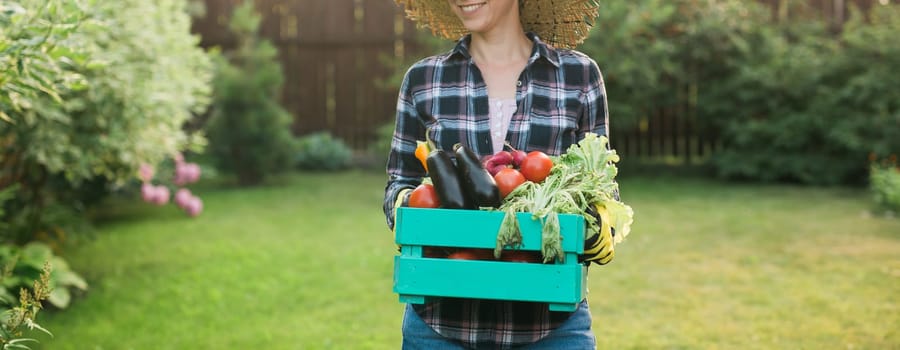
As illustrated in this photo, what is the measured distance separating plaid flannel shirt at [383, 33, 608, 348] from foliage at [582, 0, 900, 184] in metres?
8.60

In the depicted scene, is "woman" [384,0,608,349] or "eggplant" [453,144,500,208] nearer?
"eggplant" [453,144,500,208]

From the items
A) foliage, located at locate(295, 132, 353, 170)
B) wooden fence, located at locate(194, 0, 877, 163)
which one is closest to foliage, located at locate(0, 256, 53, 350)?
foliage, located at locate(295, 132, 353, 170)

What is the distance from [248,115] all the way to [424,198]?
9.44 metres

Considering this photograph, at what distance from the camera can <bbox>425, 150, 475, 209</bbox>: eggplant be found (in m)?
2.22

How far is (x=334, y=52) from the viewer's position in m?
14.5

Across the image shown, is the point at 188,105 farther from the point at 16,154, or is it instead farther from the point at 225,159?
the point at 225,159

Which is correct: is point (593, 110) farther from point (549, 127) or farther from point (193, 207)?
point (193, 207)

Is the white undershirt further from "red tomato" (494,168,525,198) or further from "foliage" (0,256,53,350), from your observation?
"foliage" (0,256,53,350)

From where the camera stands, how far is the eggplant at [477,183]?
2203 mm

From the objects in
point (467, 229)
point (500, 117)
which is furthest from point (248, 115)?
point (467, 229)

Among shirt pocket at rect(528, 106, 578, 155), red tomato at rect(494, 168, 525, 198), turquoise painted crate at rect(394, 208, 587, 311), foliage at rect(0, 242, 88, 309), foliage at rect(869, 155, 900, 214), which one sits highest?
shirt pocket at rect(528, 106, 578, 155)

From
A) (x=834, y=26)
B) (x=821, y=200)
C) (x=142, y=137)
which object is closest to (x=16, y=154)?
(x=142, y=137)

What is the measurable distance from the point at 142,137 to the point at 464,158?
13.8 ft

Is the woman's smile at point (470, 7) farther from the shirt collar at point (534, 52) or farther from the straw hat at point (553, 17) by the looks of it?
the straw hat at point (553, 17)
